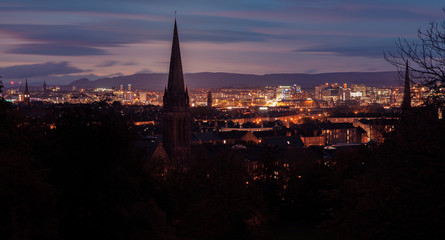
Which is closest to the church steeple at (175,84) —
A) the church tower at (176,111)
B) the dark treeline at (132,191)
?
the church tower at (176,111)

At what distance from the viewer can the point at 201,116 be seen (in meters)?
165

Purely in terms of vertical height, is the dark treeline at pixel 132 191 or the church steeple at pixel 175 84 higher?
the church steeple at pixel 175 84

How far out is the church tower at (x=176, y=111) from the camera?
57.1 metres

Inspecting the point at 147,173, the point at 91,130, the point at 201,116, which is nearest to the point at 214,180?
the point at 147,173

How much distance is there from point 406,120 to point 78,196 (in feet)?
32.5

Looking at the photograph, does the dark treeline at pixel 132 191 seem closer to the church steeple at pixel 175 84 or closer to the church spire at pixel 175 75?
the church steeple at pixel 175 84

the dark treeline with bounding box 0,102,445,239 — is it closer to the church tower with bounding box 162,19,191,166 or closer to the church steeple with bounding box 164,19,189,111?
the church tower with bounding box 162,19,191,166

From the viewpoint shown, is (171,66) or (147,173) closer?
(147,173)

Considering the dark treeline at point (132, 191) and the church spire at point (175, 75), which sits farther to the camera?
the church spire at point (175, 75)

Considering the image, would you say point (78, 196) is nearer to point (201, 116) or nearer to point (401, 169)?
point (401, 169)

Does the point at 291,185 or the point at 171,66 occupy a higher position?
the point at 171,66

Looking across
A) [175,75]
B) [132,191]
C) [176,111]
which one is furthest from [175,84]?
[132,191]

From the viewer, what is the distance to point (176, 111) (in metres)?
57.7

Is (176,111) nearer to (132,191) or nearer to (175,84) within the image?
(175,84)
